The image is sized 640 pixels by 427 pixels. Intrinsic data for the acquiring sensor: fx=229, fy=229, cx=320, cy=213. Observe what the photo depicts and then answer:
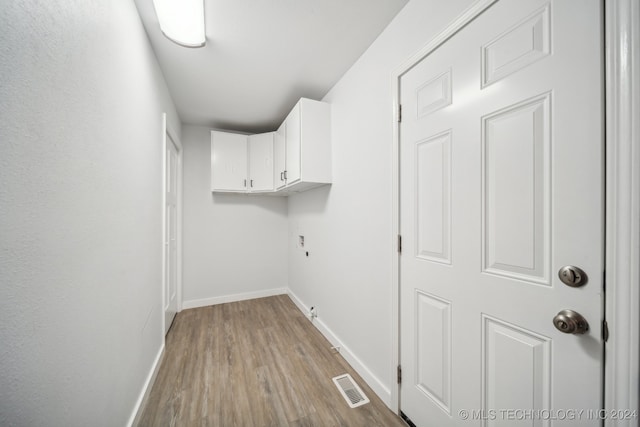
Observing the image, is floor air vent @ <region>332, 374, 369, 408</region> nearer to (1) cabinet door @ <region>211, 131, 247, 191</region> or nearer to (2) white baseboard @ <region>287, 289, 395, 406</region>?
(2) white baseboard @ <region>287, 289, 395, 406</region>

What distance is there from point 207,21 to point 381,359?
2464 mm

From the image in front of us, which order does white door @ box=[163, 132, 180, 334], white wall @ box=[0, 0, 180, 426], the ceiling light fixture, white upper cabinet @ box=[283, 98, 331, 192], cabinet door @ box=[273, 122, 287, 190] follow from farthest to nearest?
1. cabinet door @ box=[273, 122, 287, 190]
2. white door @ box=[163, 132, 180, 334]
3. white upper cabinet @ box=[283, 98, 331, 192]
4. the ceiling light fixture
5. white wall @ box=[0, 0, 180, 426]

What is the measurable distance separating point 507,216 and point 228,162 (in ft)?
9.92

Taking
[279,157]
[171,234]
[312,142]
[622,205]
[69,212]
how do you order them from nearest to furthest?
[622,205] < [69,212] < [312,142] < [171,234] < [279,157]

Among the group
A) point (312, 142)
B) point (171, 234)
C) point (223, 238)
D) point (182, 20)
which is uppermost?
point (182, 20)

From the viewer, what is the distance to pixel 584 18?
70cm

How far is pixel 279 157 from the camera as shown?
2777 millimetres

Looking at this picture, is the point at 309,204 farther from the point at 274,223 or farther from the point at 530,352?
the point at 530,352

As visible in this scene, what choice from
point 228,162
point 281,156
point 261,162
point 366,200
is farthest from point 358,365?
point 228,162

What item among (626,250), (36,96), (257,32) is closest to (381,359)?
(626,250)

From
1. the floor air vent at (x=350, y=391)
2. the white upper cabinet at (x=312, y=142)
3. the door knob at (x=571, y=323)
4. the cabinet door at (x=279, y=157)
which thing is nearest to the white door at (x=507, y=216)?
the door knob at (x=571, y=323)


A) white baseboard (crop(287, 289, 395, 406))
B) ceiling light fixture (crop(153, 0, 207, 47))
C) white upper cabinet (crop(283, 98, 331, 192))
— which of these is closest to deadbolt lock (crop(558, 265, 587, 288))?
white baseboard (crop(287, 289, 395, 406))

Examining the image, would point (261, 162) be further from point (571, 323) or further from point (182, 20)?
point (571, 323)

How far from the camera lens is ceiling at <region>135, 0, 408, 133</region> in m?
1.36
